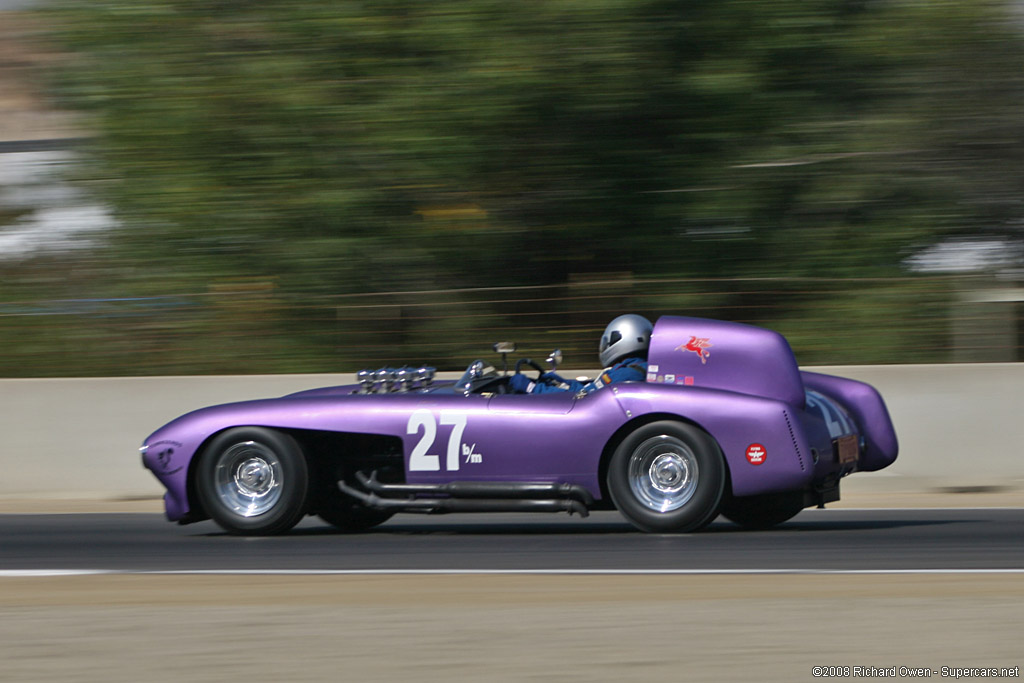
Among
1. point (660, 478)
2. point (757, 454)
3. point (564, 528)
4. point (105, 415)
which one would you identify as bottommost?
point (564, 528)

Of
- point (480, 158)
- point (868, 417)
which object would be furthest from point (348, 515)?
point (480, 158)

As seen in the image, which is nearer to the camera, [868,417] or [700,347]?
[700,347]

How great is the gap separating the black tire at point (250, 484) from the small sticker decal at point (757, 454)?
8.47 feet

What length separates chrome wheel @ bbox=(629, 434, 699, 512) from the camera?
7.79 metres

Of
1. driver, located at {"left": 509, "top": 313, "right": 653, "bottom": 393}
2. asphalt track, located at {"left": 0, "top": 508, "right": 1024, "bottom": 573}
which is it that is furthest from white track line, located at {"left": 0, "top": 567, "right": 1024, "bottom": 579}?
driver, located at {"left": 509, "top": 313, "right": 653, "bottom": 393}

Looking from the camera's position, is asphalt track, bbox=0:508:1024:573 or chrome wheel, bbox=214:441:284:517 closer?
asphalt track, bbox=0:508:1024:573

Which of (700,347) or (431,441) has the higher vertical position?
(700,347)

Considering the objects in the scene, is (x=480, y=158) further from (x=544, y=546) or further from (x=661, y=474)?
(x=544, y=546)

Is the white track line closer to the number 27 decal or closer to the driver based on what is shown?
the number 27 decal

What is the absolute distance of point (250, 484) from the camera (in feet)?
27.3

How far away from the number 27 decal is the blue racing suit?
62 centimetres

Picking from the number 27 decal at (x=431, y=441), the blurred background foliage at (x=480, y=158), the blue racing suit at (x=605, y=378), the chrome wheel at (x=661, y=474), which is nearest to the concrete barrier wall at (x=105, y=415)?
the blurred background foliage at (x=480, y=158)

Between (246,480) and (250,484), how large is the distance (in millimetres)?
34

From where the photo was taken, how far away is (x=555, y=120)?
524 inches
